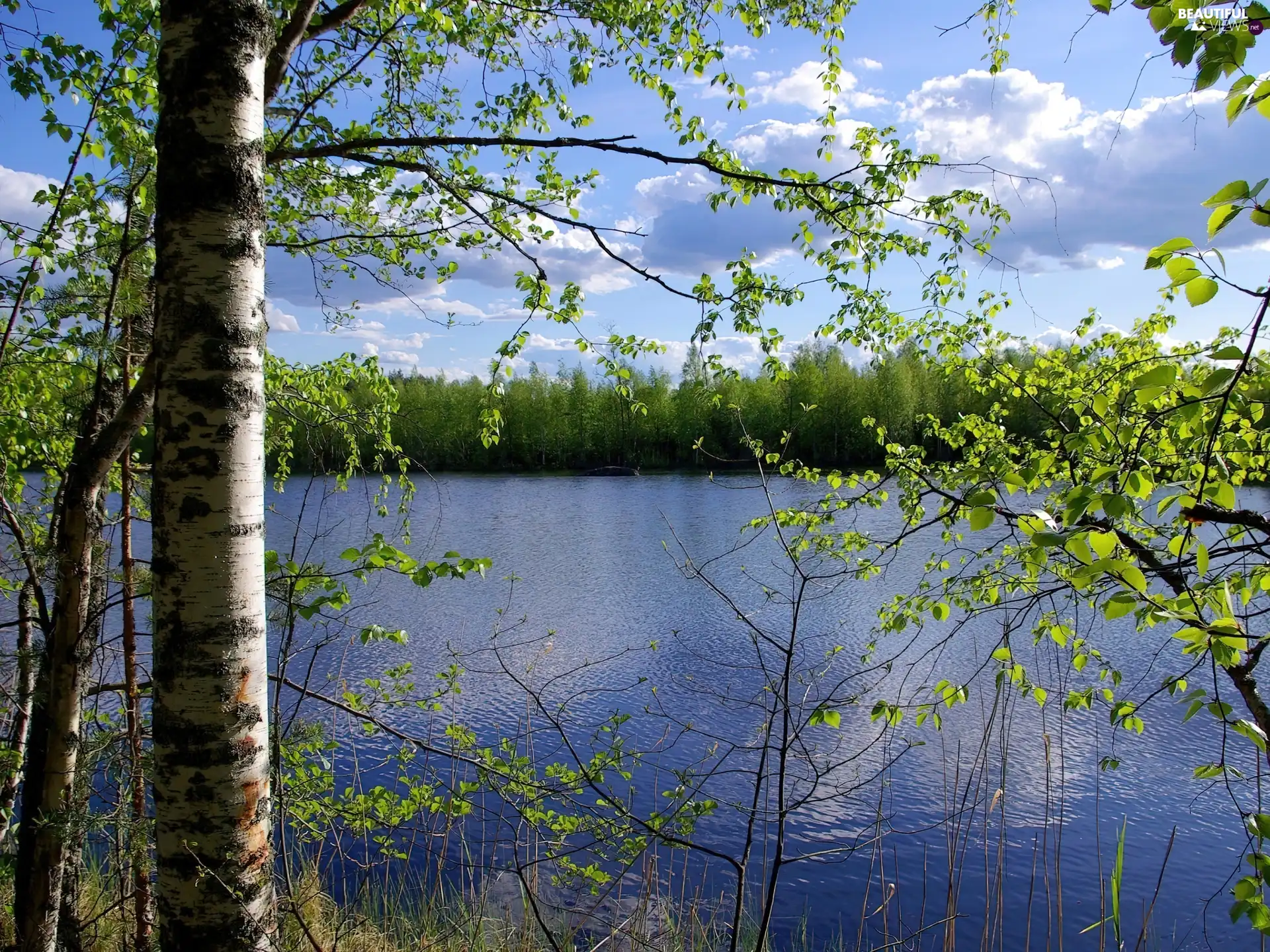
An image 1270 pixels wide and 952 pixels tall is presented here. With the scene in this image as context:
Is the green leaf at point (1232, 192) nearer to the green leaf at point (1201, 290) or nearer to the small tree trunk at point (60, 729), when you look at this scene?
the green leaf at point (1201, 290)

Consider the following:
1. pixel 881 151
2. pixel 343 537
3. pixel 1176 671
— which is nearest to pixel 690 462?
pixel 343 537

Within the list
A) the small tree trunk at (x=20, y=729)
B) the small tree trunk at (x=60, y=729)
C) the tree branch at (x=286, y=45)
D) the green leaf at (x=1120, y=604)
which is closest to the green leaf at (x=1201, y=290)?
the green leaf at (x=1120, y=604)

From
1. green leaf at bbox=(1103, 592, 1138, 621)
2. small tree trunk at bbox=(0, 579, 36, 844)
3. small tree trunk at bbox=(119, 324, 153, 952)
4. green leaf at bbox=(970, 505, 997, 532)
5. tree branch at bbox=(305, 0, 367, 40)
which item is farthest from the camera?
small tree trunk at bbox=(0, 579, 36, 844)

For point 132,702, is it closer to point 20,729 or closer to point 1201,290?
point 20,729

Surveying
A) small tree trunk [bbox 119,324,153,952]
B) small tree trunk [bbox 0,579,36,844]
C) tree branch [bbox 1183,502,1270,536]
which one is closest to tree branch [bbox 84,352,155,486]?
small tree trunk [bbox 119,324,153,952]

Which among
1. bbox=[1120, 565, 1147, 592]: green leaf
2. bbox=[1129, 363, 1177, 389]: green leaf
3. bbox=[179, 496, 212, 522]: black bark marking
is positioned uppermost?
bbox=[1129, 363, 1177, 389]: green leaf

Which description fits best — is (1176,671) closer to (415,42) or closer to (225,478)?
(415,42)

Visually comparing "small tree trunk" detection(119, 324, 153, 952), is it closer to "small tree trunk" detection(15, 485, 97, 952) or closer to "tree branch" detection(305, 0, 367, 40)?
"small tree trunk" detection(15, 485, 97, 952)

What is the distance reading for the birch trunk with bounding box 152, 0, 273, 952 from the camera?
1584 millimetres

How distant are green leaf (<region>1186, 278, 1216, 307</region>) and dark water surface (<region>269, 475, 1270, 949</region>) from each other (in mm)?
1672

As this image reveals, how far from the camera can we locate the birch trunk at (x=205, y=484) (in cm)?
158

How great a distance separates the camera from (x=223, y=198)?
163cm

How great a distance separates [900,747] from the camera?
874cm

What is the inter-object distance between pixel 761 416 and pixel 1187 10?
43187mm
